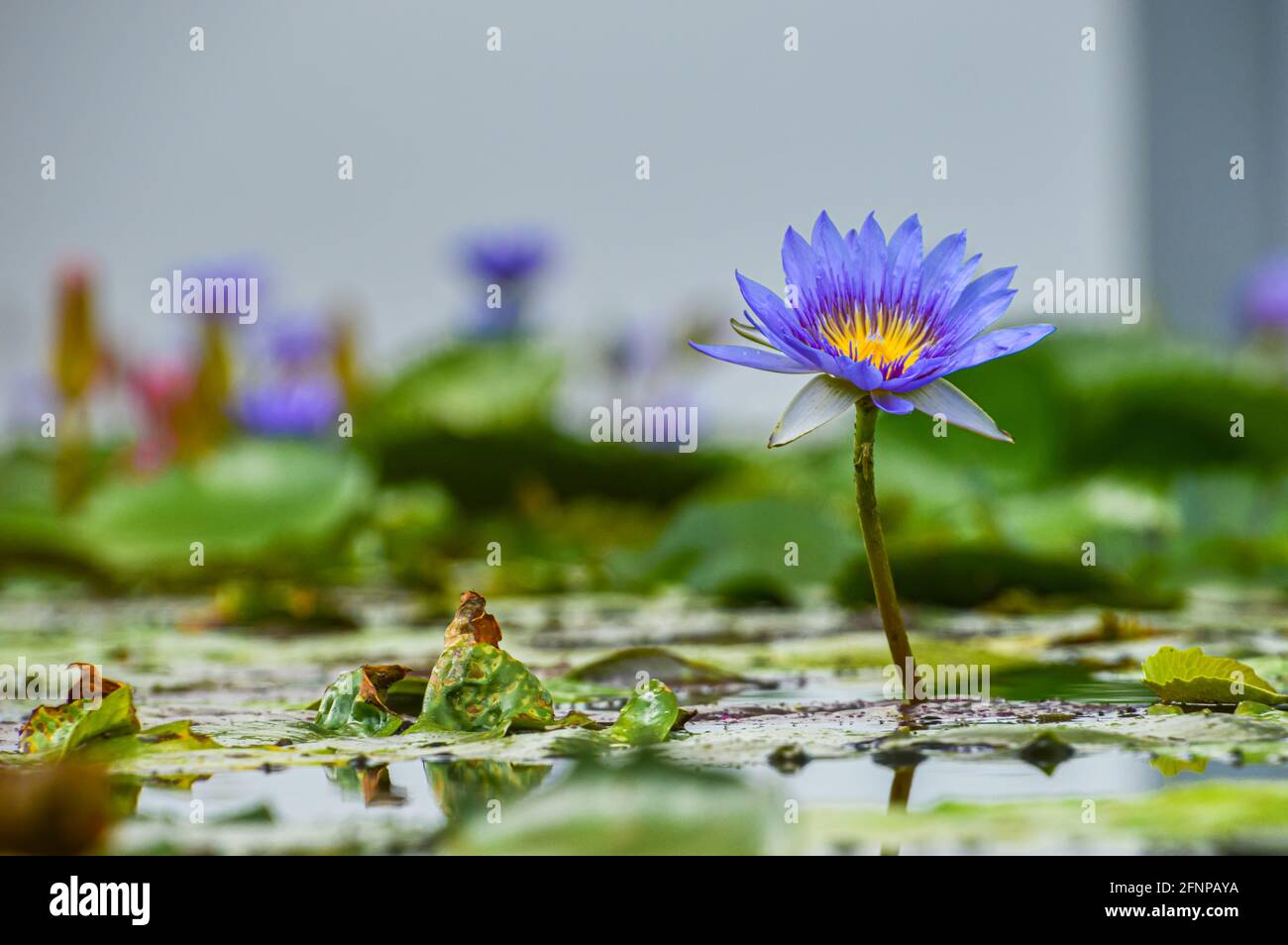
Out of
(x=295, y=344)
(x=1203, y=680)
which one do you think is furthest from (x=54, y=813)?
(x=295, y=344)

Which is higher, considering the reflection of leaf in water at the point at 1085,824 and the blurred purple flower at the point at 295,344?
the blurred purple flower at the point at 295,344

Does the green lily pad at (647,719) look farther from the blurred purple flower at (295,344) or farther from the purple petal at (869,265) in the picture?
the blurred purple flower at (295,344)

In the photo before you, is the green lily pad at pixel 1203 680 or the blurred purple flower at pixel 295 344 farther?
the blurred purple flower at pixel 295 344

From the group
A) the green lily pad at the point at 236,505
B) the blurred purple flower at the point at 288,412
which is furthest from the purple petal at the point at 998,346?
the blurred purple flower at the point at 288,412


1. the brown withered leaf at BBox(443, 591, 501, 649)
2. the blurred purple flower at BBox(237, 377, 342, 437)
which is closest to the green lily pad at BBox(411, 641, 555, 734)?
the brown withered leaf at BBox(443, 591, 501, 649)

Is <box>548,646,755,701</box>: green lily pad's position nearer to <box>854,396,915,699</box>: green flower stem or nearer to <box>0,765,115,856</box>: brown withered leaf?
<box>854,396,915,699</box>: green flower stem
